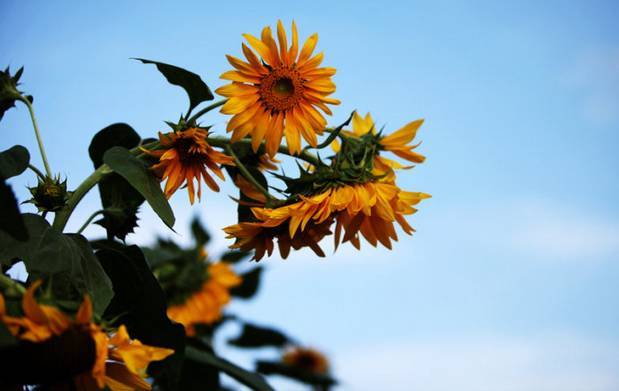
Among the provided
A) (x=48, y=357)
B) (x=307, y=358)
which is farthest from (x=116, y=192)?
(x=307, y=358)

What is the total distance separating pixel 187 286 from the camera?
3.80 meters

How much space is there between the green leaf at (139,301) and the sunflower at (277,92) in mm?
286

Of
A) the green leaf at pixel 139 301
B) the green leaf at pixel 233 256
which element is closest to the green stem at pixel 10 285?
the green leaf at pixel 139 301

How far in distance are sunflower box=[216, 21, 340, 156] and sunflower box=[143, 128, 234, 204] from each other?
6 centimetres

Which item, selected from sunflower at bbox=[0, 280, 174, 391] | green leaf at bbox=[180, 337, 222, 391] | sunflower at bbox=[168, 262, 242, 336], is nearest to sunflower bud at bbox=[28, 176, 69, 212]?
sunflower at bbox=[0, 280, 174, 391]

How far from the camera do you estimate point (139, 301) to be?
153cm

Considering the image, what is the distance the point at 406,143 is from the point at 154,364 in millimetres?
670

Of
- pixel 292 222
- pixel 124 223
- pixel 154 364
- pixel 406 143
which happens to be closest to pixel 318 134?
pixel 292 222

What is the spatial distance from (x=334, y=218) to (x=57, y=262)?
1.78ft

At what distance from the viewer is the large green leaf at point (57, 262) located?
120 centimetres

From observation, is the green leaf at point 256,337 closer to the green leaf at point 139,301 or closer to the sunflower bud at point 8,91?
the green leaf at point 139,301

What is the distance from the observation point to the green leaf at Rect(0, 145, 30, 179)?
1350 millimetres

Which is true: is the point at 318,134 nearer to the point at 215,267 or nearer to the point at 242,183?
the point at 242,183

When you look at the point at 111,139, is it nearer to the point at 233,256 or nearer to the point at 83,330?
the point at 83,330
